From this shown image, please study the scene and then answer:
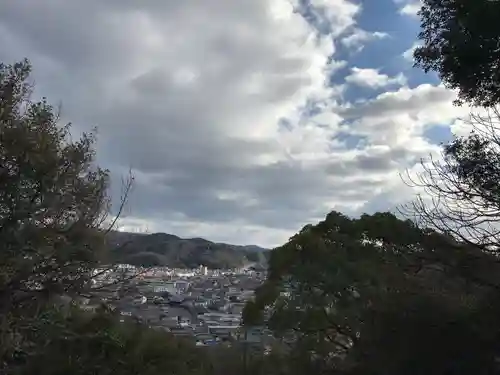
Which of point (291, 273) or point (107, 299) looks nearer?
point (107, 299)

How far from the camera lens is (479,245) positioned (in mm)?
7551

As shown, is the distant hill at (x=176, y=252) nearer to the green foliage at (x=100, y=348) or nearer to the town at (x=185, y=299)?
the town at (x=185, y=299)

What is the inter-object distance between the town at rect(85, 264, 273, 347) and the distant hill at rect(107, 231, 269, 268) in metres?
0.23

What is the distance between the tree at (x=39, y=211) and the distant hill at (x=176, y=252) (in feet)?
1.21

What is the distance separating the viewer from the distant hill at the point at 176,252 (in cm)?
868

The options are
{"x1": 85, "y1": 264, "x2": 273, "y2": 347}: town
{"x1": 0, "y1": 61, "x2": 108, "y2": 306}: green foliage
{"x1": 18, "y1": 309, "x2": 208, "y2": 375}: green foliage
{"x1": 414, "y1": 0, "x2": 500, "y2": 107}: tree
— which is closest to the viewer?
{"x1": 414, "y1": 0, "x2": 500, "y2": 107}: tree

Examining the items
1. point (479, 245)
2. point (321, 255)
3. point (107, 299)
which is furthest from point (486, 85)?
point (321, 255)

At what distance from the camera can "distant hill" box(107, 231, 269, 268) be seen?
8680 mm

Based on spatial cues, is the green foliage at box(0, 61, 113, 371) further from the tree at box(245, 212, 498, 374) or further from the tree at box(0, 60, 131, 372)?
the tree at box(245, 212, 498, 374)

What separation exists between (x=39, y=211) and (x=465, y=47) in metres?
5.62

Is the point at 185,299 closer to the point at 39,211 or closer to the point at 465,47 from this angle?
the point at 39,211

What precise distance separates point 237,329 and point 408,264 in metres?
6.64

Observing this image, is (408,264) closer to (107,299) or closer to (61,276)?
(107,299)

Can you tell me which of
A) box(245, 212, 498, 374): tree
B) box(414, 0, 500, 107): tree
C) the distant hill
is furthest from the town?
box(414, 0, 500, 107): tree
